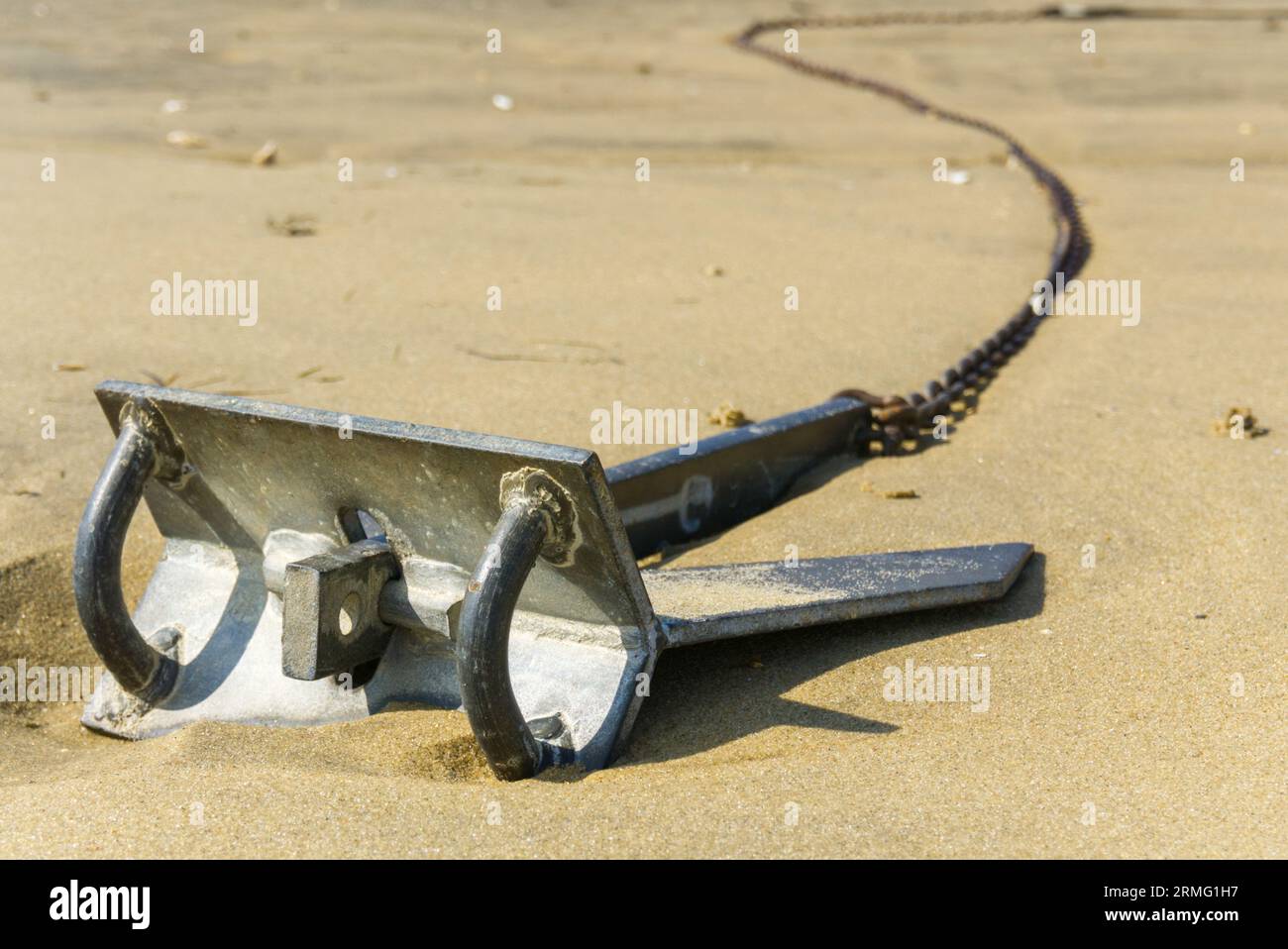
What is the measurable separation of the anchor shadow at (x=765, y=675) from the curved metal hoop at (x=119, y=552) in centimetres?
90

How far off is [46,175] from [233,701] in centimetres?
431

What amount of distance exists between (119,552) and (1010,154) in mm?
5358

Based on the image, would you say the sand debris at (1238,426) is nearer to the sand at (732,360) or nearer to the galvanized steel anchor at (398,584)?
the sand at (732,360)

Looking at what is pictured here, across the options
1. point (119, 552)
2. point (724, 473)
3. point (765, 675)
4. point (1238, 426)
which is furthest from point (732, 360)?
point (119, 552)

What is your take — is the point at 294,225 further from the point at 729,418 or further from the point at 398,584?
the point at 398,584

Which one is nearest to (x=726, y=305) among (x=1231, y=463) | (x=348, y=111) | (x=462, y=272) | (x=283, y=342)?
(x=462, y=272)

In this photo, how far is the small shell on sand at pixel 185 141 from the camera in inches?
270

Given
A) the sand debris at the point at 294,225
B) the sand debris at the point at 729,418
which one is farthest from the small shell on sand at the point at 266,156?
the sand debris at the point at 729,418

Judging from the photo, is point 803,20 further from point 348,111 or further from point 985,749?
point 985,749

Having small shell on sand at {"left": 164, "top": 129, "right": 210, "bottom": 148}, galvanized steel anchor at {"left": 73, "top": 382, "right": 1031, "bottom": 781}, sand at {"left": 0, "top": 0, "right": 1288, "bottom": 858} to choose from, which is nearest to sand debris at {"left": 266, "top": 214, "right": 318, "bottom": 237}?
sand at {"left": 0, "top": 0, "right": 1288, "bottom": 858}

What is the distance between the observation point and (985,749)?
2.27 metres

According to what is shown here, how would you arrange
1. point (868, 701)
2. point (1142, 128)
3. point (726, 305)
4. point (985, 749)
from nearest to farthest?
point (985, 749), point (868, 701), point (726, 305), point (1142, 128)

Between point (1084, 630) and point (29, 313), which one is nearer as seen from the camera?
point (1084, 630)
